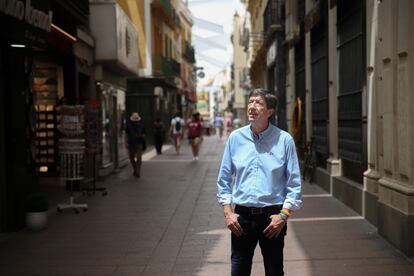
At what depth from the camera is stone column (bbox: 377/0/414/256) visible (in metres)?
6.42

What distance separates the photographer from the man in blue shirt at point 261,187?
4156mm

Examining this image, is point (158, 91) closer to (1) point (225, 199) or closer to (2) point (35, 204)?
(2) point (35, 204)

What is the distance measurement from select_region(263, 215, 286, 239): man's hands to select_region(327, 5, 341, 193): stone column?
7.53m

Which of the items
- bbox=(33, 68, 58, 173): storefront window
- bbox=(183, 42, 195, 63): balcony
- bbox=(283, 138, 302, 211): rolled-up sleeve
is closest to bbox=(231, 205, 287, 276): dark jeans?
bbox=(283, 138, 302, 211): rolled-up sleeve

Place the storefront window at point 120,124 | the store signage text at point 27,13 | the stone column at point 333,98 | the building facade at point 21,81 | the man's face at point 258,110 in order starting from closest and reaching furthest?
the man's face at point 258,110
the store signage text at point 27,13
the building facade at point 21,81
the stone column at point 333,98
the storefront window at point 120,124

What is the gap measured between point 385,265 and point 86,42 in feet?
31.4

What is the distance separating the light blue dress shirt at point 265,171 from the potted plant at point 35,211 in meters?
5.02

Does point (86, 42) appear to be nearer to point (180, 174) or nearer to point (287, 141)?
point (180, 174)

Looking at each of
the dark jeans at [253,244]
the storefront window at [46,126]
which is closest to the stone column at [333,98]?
the storefront window at [46,126]

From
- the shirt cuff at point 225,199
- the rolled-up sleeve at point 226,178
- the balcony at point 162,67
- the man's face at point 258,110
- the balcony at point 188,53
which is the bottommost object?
the shirt cuff at point 225,199

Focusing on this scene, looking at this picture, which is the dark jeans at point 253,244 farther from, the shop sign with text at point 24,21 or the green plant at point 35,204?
the green plant at point 35,204

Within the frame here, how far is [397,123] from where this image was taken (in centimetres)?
684

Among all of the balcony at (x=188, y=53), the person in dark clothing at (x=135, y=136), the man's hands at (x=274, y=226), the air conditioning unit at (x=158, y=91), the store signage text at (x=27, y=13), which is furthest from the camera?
the balcony at (x=188, y=53)

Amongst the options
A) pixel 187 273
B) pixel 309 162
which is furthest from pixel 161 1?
pixel 187 273
